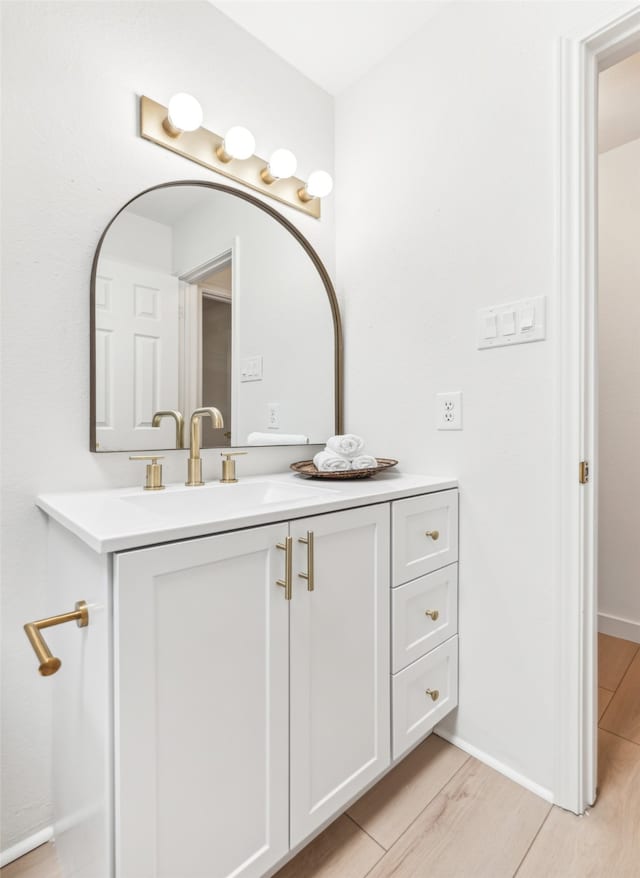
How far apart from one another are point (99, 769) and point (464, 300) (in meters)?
1.39

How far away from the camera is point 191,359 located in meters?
1.35

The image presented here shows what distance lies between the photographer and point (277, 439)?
5.16 feet

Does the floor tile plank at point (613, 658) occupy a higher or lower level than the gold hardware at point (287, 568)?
lower

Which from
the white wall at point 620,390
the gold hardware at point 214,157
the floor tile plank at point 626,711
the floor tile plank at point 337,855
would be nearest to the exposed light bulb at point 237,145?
the gold hardware at point 214,157

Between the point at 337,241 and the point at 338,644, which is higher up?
the point at 337,241

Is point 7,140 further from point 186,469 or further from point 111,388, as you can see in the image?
point 186,469

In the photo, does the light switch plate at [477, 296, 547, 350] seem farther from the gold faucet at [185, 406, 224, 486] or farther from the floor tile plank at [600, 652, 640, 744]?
the floor tile plank at [600, 652, 640, 744]

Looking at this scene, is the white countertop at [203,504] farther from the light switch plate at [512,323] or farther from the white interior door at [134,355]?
the light switch plate at [512,323]

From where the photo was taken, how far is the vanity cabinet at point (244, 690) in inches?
27.5

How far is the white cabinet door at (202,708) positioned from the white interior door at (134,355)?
583 millimetres

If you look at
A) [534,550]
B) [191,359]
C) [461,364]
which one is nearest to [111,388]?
[191,359]

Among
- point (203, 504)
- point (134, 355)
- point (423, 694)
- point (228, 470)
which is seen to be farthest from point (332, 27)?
point (423, 694)

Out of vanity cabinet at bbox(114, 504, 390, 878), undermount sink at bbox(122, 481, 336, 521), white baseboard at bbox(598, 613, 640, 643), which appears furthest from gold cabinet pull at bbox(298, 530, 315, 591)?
white baseboard at bbox(598, 613, 640, 643)

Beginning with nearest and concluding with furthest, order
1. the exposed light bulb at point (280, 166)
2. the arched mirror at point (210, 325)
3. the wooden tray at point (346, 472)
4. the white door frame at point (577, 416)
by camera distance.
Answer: the white door frame at point (577, 416)
the arched mirror at point (210, 325)
the wooden tray at point (346, 472)
the exposed light bulb at point (280, 166)
